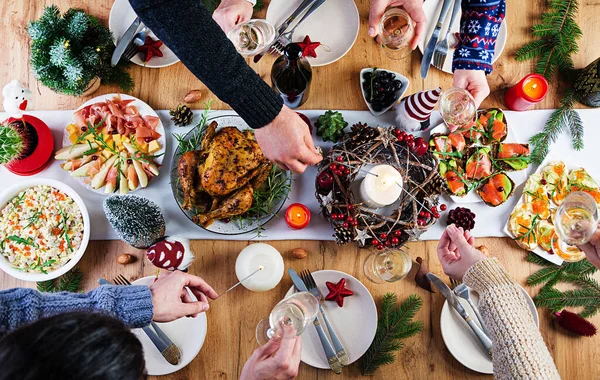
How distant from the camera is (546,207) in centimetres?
124

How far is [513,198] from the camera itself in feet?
4.15

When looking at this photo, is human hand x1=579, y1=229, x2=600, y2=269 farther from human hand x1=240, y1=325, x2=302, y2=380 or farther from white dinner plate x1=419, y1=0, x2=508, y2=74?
human hand x1=240, y1=325, x2=302, y2=380

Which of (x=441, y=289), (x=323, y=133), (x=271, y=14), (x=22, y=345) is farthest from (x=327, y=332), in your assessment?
(x=271, y=14)

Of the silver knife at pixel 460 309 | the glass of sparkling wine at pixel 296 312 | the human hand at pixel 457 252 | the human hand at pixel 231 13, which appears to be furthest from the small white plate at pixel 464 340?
the human hand at pixel 231 13

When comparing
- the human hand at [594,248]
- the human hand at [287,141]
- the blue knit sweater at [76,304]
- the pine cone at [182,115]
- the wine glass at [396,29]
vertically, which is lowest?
the blue knit sweater at [76,304]

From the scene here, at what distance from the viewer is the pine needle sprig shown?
3.91 feet

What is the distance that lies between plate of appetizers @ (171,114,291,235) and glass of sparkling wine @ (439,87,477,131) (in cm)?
47

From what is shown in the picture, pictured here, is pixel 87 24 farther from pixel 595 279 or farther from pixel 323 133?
pixel 595 279

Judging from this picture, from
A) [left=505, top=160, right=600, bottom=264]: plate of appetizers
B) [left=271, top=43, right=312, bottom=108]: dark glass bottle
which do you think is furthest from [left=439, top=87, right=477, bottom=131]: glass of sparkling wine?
[left=271, top=43, right=312, bottom=108]: dark glass bottle

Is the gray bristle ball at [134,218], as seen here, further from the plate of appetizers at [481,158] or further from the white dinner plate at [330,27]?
the plate of appetizers at [481,158]

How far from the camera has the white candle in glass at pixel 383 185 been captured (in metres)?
0.98

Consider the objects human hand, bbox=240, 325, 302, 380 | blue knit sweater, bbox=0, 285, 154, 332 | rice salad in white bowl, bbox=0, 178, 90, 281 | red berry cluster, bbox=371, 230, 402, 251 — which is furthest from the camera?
rice salad in white bowl, bbox=0, 178, 90, 281

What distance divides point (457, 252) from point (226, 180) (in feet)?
2.09

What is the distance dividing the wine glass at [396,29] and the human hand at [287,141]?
48 centimetres
